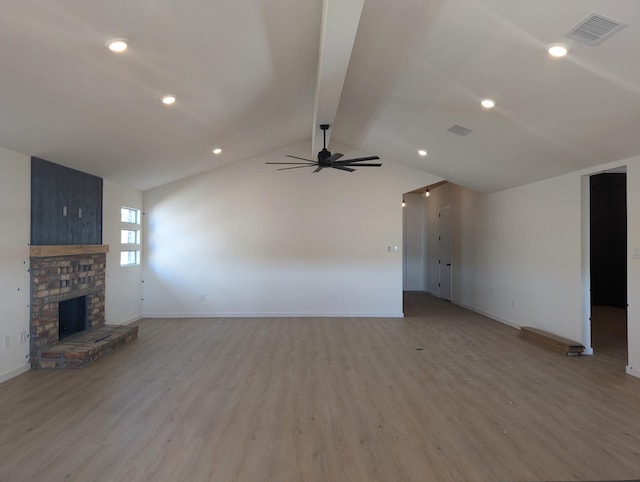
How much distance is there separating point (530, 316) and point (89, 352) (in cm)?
631

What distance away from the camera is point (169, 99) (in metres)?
3.97

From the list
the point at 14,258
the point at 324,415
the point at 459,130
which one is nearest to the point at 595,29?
the point at 459,130

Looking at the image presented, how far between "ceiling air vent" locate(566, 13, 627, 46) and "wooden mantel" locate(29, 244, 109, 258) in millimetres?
5493

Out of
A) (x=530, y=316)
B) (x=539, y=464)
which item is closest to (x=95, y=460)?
(x=539, y=464)

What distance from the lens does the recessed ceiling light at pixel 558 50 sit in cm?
291

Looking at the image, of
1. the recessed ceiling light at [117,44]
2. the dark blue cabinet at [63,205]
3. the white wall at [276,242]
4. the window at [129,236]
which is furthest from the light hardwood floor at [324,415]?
the recessed ceiling light at [117,44]

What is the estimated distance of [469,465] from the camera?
257 centimetres

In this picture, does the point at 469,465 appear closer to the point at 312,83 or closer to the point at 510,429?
the point at 510,429

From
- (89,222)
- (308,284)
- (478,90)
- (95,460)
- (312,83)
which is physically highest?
(312,83)

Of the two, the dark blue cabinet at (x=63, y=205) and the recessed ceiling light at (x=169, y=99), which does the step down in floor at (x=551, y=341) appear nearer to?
the recessed ceiling light at (x=169, y=99)

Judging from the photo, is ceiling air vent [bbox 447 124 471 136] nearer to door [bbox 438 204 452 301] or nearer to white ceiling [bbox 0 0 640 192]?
white ceiling [bbox 0 0 640 192]

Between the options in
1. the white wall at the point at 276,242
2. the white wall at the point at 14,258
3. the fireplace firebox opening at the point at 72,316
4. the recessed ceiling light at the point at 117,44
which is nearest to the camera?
the recessed ceiling light at the point at 117,44

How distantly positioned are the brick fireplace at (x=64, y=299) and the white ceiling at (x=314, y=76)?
1204 mm

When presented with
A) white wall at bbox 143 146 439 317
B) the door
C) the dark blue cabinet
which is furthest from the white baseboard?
the door
